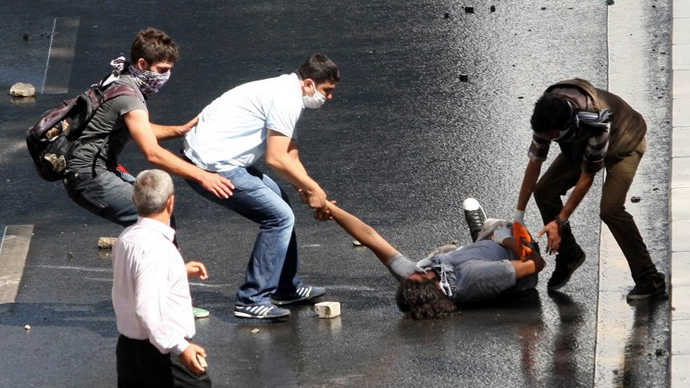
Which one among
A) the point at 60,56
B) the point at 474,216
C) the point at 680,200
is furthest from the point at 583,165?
the point at 60,56

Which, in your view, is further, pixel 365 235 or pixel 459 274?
pixel 365 235

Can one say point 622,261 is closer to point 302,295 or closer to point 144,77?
point 302,295

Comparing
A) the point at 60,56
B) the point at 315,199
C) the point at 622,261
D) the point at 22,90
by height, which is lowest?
the point at 622,261

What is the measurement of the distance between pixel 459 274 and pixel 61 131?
8.35 feet

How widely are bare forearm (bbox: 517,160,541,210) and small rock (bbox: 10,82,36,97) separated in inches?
216

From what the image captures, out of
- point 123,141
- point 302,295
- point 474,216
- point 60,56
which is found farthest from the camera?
point 60,56

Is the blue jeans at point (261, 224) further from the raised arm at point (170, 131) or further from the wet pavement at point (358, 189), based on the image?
the raised arm at point (170, 131)

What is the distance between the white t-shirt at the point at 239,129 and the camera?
7.34m

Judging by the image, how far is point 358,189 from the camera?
9.48m

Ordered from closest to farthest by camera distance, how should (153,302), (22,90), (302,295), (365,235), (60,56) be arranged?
(153,302), (302,295), (365,235), (22,90), (60,56)

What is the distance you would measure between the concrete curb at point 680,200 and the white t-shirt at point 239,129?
252cm

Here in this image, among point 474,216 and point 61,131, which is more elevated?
point 61,131

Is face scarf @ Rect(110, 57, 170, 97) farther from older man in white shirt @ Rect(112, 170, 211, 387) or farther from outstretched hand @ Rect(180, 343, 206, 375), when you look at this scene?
outstretched hand @ Rect(180, 343, 206, 375)

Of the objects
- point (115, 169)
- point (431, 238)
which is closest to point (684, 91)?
point (431, 238)
